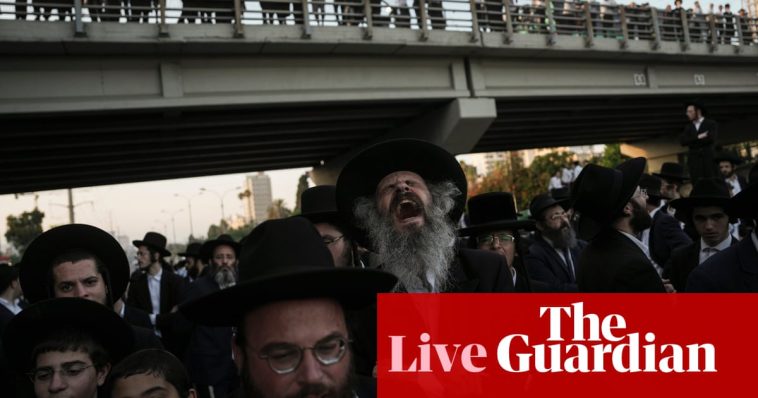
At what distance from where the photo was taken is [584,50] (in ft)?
75.6

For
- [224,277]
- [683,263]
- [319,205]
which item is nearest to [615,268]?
[319,205]

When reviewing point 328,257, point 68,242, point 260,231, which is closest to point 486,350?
point 328,257

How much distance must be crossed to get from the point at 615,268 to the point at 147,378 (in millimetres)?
2352

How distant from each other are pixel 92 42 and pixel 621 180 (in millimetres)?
15593

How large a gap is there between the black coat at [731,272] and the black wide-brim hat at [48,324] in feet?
10.2

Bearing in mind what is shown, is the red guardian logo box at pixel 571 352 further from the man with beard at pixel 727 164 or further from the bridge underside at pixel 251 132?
the bridge underside at pixel 251 132

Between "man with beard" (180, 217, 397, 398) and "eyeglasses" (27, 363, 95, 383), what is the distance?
138cm

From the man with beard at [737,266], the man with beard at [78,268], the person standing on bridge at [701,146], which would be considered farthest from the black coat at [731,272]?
the person standing on bridge at [701,146]

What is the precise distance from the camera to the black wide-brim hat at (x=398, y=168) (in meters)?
3.63

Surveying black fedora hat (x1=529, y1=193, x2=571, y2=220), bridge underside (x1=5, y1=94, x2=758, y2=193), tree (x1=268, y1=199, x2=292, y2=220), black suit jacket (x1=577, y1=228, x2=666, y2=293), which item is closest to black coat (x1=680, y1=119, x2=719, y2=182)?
black fedora hat (x1=529, y1=193, x2=571, y2=220)

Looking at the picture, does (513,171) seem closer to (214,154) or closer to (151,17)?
(214,154)

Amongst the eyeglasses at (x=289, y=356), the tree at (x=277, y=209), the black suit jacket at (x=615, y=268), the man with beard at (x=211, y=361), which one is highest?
the tree at (x=277, y=209)

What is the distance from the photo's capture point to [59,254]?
4.11 metres

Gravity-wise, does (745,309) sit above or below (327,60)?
below
